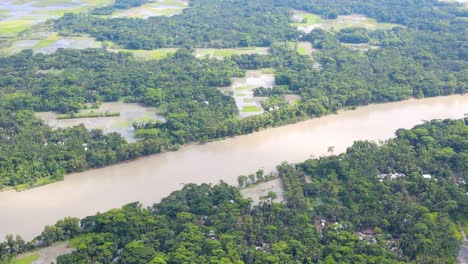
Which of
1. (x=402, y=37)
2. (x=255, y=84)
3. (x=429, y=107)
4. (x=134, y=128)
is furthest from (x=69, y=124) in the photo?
(x=402, y=37)

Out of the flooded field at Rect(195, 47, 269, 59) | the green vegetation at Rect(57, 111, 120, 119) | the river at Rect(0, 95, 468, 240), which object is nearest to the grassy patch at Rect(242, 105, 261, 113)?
the river at Rect(0, 95, 468, 240)

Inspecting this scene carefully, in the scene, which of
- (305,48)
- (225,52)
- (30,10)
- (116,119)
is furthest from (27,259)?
(30,10)

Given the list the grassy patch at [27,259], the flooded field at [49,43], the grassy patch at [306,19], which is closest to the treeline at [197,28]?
the grassy patch at [306,19]

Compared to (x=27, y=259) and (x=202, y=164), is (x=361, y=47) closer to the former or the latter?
(x=202, y=164)

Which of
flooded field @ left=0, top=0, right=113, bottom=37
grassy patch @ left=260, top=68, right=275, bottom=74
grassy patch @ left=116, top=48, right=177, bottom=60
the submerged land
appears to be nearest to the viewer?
the submerged land

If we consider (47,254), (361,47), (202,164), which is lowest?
(202,164)

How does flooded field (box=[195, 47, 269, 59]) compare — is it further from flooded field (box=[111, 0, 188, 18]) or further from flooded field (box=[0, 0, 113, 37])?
flooded field (box=[0, 0, 113, 37])
